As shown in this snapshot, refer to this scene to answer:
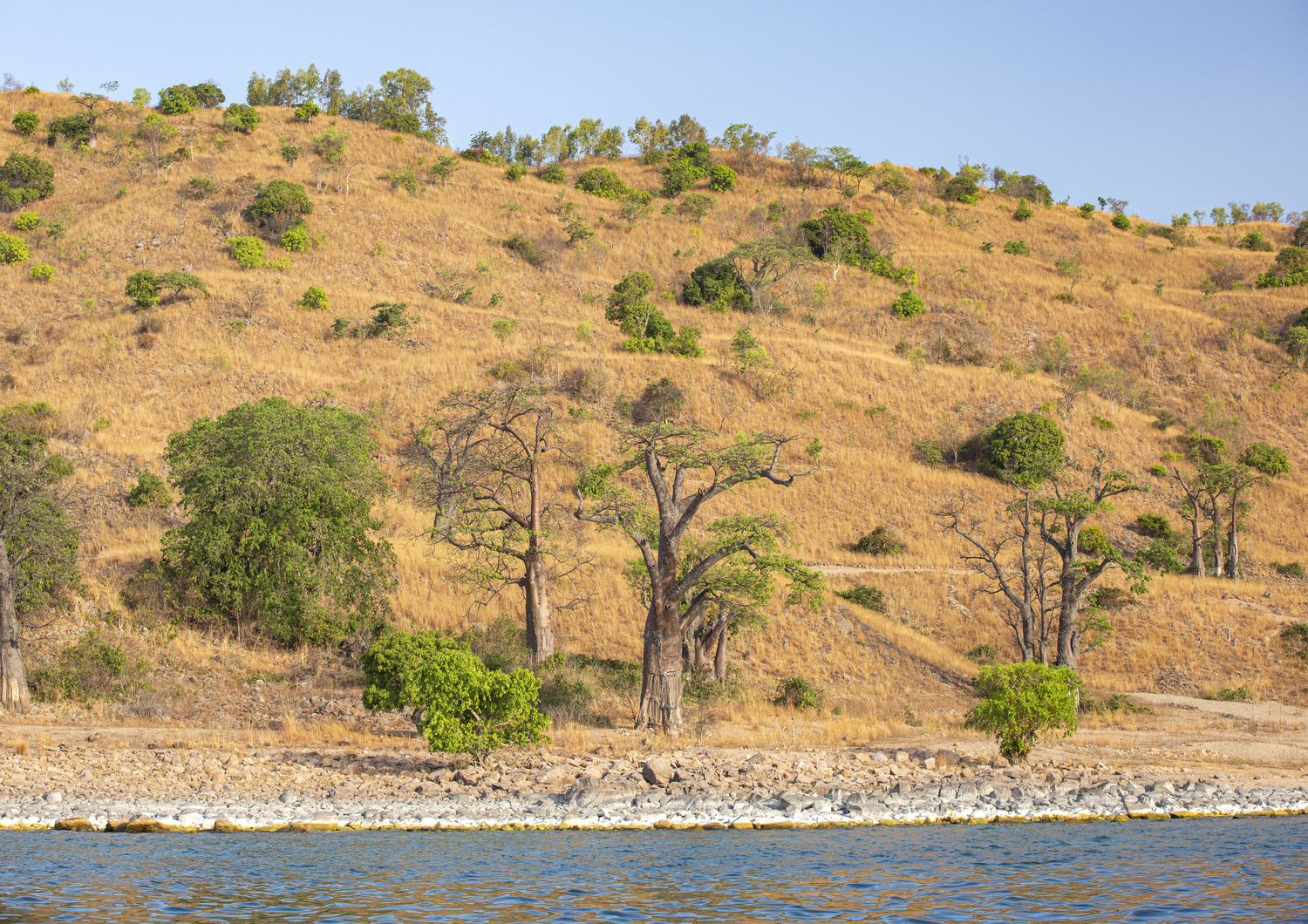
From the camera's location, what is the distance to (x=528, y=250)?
76625 millimetres

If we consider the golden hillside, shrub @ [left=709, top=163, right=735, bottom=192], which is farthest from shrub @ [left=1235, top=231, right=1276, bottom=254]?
shrub @ [left=709, top=163, right=735, bottom=192]

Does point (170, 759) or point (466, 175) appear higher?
point (466, 175)

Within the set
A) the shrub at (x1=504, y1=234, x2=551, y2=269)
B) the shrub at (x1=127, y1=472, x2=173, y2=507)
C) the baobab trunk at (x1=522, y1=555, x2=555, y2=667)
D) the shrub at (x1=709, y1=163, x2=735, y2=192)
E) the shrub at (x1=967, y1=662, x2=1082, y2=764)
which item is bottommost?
the shrub at (x1=967, y1=662, x2=1082, y2=764)

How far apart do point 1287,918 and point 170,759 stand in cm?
1705

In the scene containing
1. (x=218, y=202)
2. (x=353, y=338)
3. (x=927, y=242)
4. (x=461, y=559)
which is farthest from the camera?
(x=927, y=242)

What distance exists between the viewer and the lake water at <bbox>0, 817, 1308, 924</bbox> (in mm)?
11578

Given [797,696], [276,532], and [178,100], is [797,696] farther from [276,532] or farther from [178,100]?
[178,100]

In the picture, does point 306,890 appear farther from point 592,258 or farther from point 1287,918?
point 592,258

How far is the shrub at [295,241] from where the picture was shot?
227ft

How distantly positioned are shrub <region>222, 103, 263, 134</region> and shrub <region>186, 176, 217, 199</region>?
44.8 ft

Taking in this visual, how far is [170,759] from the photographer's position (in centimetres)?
1934

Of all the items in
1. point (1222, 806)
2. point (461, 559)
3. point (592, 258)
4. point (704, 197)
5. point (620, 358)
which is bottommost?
point (1222, 806)

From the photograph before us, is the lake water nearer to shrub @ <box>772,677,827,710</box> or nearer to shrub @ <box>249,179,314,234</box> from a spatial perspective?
shrub @ <box>772,677,827,710</box>

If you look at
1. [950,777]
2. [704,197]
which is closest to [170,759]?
[950,777]
